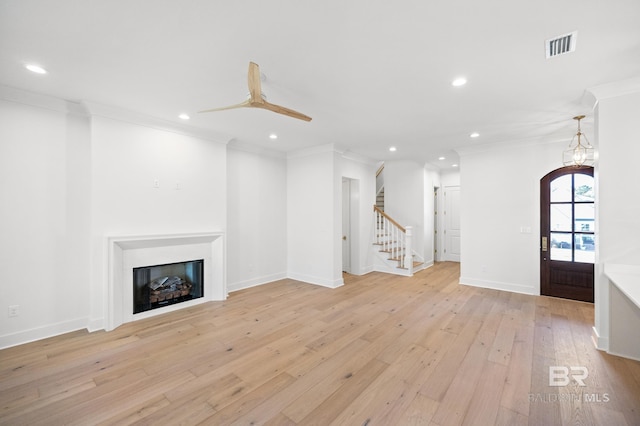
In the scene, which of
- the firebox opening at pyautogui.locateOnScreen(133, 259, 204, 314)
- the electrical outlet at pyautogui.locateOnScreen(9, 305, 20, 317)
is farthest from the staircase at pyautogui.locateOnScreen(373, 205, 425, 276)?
the electrical outlet at pyautogui.locateOnScreen(9, 305, 20, 317)

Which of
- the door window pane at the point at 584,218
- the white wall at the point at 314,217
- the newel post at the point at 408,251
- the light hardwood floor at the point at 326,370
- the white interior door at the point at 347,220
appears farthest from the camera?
the white interior door at the point at 347,220

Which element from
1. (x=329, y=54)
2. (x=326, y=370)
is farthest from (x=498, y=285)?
(x=329, y=54)

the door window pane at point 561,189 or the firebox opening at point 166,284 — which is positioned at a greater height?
the door window pane at point 561,189

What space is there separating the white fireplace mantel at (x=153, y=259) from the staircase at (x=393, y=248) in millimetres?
3898

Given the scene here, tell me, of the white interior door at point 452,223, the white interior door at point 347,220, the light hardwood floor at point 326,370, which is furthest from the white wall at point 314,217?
the white interior door at point 452,223

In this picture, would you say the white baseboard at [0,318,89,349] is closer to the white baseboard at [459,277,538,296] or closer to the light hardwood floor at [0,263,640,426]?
the light hardwood floor at [0,263,640,426]

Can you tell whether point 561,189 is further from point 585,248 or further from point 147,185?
point 147,185

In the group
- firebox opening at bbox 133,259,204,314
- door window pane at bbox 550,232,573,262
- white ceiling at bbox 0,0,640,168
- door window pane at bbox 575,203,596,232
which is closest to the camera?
white ceiling at bbox 0,0,640,168

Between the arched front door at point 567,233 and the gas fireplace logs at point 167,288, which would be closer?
the gas fireplace logs at point 167,288

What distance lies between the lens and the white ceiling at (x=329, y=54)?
1825mm

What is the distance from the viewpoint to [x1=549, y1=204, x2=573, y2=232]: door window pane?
181 inches

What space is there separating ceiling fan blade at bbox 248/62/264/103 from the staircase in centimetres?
491

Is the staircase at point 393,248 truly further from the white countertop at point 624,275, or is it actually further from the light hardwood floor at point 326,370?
the white countertop at point 624,275

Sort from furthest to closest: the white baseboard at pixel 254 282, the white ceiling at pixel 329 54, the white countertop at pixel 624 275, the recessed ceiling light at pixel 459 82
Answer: the white baseboard at pixel 254 282
the recessed ceiling light at pixel 459 82
the white countertop at pixel 624 275
the white ceiling at pixel 329 54
